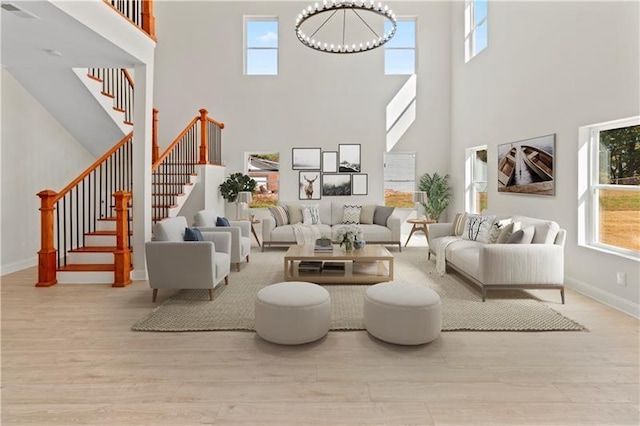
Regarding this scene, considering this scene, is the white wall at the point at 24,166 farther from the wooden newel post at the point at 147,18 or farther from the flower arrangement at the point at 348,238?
the flower arrangement at the point at 348,238

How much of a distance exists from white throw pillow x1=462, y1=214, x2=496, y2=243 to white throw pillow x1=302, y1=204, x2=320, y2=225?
3.08m

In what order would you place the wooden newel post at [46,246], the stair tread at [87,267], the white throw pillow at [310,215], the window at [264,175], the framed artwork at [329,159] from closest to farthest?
the wooden newel post at [46,246] < the stair tread at [87,267] < the white throw pillow at [310,215] < the framed artwork at [329,159] < the window at [264,175]

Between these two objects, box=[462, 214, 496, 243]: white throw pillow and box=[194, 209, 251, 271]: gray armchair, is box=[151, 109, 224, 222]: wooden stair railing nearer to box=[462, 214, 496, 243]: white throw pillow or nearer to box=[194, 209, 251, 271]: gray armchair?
box=[194, 209, 251, 271]: gray armchair

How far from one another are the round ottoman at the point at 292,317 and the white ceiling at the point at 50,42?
328 cm

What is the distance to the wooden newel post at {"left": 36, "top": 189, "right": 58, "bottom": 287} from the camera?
5.00 meters

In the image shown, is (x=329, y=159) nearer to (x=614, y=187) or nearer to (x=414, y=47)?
(x=414, y=47)

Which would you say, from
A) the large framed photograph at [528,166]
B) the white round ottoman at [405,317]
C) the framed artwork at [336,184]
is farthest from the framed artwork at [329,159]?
the white round ottoman at [405,317]

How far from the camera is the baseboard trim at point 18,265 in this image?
221 inches

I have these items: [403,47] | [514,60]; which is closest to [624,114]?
[514,60]

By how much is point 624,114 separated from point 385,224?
14.4ft

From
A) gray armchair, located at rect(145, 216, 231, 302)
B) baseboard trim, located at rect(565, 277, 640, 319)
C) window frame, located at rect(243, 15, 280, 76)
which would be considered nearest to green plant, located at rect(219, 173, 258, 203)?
window frame, located at rect(243, 15, 280, 76)

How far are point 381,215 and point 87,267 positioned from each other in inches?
205

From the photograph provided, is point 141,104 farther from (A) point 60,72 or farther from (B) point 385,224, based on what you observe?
(B) point 385,224

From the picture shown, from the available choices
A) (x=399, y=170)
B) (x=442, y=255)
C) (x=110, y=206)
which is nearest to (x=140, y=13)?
(x=110, y=206)
